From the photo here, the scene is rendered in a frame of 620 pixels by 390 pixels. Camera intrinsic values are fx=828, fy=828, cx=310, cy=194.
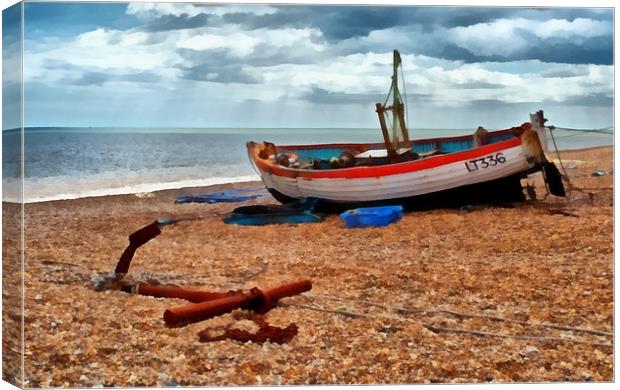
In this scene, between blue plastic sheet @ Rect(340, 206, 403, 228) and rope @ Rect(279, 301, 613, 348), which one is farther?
blue plastic sheet @ Rect(340, 206, 403, 228)

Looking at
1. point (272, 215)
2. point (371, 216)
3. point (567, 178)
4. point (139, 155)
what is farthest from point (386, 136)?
point (139, 155)

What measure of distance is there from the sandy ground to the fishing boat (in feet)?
0.35

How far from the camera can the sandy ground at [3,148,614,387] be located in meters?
4.48

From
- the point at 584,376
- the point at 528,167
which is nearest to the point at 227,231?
the point at 528,167

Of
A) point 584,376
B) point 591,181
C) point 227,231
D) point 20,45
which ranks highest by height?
point 20,45

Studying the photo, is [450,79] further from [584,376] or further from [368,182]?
[584,376]

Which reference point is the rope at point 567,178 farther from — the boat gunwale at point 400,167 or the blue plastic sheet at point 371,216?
the blue plastic sheet at point 371,216

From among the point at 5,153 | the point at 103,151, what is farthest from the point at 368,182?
the point at 5,153

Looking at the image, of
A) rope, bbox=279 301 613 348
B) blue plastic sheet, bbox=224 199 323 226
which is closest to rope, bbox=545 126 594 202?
rope, bbox=279 301 613 348

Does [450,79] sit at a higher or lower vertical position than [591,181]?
higher

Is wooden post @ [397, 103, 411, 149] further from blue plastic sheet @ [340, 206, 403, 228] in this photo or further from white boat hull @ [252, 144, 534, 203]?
blue plastic sheet @ [340, 206, 403, 228]

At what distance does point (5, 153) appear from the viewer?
4.55 m

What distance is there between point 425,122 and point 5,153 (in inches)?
92.7

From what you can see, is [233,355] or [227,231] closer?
[233,355]
